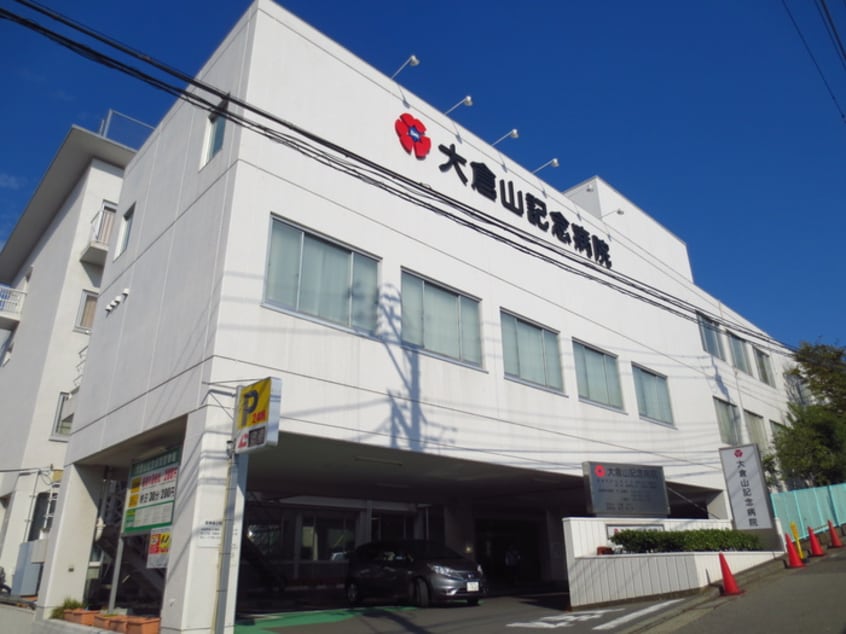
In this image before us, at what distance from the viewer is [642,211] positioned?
77.4 feet

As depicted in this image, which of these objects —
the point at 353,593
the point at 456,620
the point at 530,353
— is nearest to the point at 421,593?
the point at 456,620

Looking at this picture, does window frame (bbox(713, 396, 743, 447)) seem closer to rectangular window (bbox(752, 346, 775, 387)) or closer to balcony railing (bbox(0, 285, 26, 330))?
rectangular window (bbox(752, 346, 775, 387))

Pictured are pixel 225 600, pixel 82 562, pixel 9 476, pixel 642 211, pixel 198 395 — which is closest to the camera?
pixel 225 600

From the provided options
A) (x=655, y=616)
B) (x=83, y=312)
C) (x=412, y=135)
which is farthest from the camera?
(x=83, y=312)

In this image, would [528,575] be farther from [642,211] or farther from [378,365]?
[378,365]

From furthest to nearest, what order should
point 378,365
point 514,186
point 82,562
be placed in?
point 514,186, point 82,562, point 378,365

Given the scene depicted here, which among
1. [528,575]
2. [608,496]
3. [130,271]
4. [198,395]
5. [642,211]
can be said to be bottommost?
[528,575]

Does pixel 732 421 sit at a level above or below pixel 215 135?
below

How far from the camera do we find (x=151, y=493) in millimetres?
9836

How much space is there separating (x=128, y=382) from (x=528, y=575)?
60.6ft

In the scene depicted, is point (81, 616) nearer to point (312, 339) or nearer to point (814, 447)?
point (312, 339)

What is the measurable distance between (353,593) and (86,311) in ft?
41.4

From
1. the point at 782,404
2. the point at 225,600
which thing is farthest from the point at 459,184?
the point at 782,404

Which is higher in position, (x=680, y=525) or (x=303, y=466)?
(x=303, y=466)
